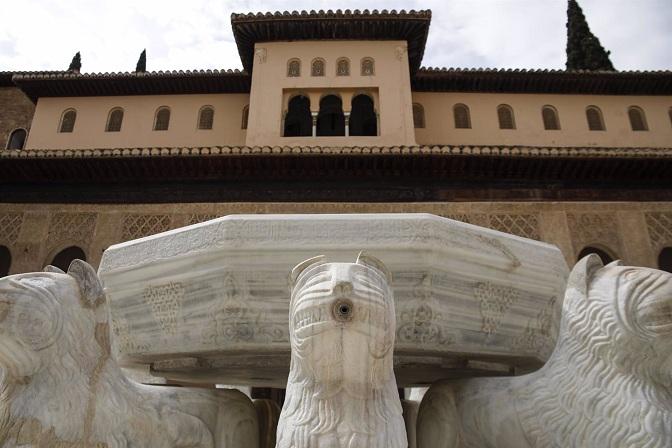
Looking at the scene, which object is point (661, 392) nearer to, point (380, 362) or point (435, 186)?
point (380, 362)

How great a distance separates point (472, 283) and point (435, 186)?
9042mm

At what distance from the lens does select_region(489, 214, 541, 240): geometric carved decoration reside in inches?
424

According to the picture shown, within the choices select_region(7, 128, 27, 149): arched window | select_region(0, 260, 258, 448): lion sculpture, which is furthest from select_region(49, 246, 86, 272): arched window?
select_region(0, 260, 258, 448): lion sculpture

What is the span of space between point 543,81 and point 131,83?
11.0 m

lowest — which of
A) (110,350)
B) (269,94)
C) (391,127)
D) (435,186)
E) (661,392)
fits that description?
(661,392)

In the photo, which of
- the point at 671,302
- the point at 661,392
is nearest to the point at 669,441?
the point at 661,392

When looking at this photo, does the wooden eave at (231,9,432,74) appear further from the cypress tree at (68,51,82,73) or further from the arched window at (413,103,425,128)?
the cypress tree at (68,51,82,73)

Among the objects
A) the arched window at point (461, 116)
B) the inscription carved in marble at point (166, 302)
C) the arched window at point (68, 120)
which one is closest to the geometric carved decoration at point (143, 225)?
the arched window at point (68, 120)

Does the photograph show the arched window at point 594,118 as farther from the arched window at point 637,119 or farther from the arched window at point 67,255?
the arched window at point 67,255

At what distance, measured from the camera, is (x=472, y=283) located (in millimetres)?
2270

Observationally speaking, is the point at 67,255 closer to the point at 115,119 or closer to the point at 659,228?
the point at 115,119

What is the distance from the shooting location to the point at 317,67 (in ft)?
46.5

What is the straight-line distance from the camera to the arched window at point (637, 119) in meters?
14.2

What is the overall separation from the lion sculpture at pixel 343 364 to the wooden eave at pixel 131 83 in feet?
45.6
